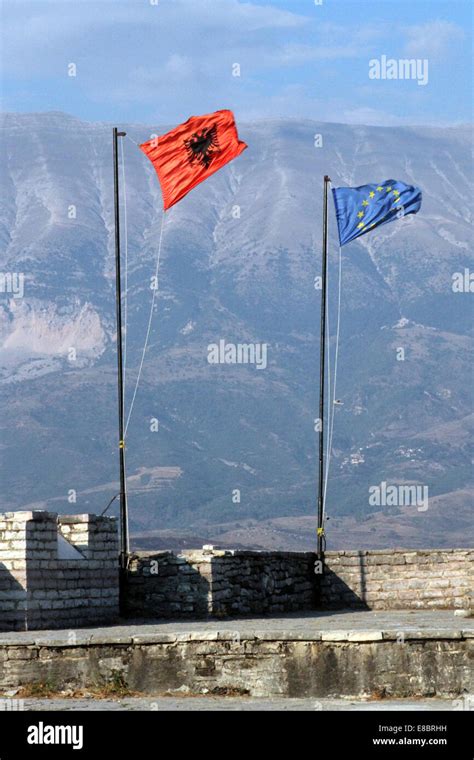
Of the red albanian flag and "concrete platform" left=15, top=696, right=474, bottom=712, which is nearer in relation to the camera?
"concrete platform" left=15, top=696, right=474, bottom=712

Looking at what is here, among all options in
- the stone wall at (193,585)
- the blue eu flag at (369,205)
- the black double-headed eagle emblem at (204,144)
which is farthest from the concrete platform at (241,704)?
the blue eu flag at (369,205)

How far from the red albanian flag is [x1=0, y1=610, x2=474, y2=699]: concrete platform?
47.1 ft

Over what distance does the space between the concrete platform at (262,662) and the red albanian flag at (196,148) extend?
14.4 metres

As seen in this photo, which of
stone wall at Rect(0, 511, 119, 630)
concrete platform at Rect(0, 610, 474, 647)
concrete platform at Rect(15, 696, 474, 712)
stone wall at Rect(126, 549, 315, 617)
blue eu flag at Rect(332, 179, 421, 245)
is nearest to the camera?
concrete platform at Rect(15, 696, 474, 712)

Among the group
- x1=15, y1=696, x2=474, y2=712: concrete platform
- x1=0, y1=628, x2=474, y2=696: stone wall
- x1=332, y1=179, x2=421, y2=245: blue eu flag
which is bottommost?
x1=15, y1=696, x2=474, y2=712: concrete platform

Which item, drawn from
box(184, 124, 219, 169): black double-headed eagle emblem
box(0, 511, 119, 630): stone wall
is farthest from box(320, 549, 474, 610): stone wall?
box(184, 124, 219, 169): black double-headed eagle emblem

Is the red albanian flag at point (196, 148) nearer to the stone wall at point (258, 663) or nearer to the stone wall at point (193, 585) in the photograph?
the stone wall at point (193, 585)

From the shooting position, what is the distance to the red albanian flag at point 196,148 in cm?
3334

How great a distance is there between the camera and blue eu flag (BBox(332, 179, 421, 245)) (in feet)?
126

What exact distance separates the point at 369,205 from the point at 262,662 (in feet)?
66.0

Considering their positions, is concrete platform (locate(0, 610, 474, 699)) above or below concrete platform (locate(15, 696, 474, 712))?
above

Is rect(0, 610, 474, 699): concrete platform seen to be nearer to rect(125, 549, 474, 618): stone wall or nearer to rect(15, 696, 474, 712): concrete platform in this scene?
rect(15, 696, 474, 712): concrete platform
